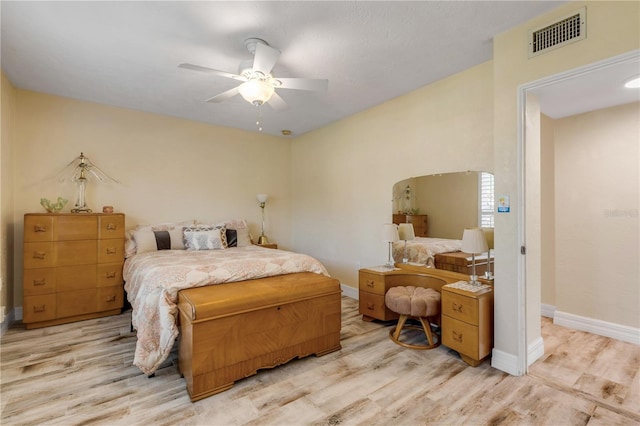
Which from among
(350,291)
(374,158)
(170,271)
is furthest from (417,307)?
(170,271)

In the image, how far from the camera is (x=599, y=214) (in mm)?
3047

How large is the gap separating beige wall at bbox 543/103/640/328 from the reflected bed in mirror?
4.12ft

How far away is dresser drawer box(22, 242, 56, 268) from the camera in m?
3.19

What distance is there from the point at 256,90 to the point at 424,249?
2371mm

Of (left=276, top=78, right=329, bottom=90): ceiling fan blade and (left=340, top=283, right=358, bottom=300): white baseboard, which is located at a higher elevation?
(left=276, top=78, right=329, bottom=90): ceiling fan blade

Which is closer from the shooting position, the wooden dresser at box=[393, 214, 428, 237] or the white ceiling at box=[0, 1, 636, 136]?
the white ceiling at box=[0, 1, 636, 136]

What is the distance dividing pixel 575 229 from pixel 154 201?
526 centimetres

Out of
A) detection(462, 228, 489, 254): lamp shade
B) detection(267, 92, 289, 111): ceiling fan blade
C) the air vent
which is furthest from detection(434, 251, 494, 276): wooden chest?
detection(267, 92, 289, 111): ceiling fan blade

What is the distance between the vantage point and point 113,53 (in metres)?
2.64

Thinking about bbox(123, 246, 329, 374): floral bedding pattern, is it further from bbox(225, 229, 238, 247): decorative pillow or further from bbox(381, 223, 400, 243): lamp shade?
bbox(225, 229, 238, 247): decorative pillow

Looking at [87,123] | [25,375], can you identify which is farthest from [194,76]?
[25,375]

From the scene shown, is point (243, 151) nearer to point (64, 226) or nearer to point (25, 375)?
point (64, 226)

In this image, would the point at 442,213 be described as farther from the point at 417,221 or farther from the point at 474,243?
the point at 474,243

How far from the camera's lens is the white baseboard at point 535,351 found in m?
2.42
